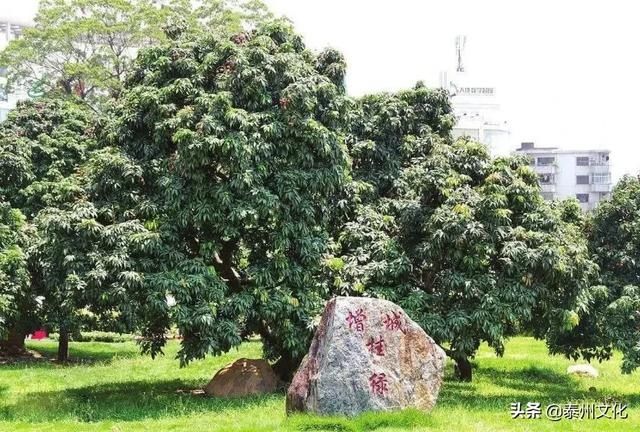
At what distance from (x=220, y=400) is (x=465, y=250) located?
616 centimetres

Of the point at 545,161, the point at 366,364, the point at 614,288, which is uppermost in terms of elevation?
the point at 545,161

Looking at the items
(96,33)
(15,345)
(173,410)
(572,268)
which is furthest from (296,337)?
(96,33)

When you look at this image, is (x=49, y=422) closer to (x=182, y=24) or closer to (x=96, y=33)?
(x=182, y=24)

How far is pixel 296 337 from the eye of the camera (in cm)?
1566

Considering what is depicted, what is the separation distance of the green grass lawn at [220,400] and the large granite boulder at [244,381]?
1.65 ft

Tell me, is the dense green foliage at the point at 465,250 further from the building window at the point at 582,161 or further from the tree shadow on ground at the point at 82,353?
the building window at the point at 582,161

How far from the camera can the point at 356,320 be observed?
41.5 ft

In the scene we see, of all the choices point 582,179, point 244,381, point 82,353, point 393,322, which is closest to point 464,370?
point 244,381

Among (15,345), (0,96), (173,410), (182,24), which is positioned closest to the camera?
(173,410)

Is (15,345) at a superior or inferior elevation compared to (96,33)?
inferior

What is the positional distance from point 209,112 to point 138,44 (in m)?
20.5

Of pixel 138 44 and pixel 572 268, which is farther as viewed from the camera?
pixel 138 44

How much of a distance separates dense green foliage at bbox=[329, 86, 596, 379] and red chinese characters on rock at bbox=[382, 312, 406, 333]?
258cm

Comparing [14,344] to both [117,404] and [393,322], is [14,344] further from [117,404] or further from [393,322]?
[393,322]
